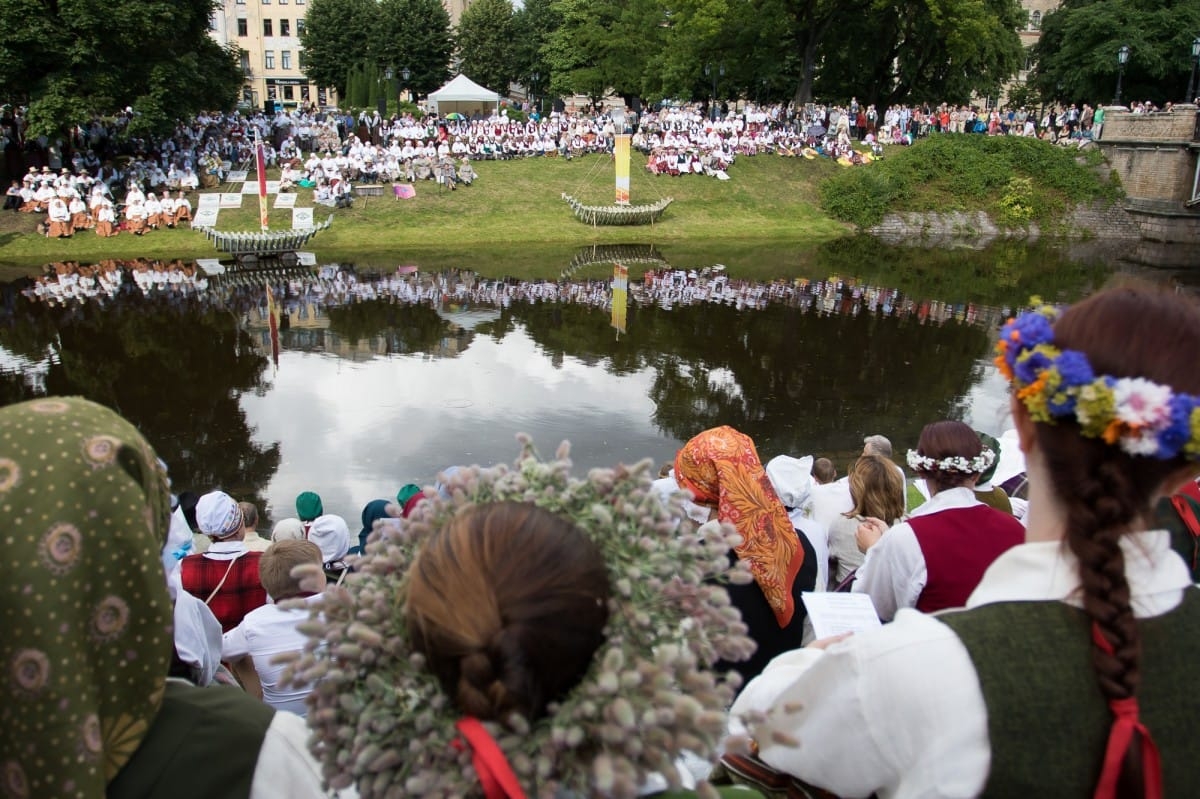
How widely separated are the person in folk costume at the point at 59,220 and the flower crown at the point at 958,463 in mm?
23627

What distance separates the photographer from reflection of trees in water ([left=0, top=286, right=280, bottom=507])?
9.20 meters

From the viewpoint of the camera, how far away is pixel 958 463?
289 centimetres

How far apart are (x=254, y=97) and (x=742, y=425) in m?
68.4

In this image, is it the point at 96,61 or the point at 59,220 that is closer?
the point at 59,220

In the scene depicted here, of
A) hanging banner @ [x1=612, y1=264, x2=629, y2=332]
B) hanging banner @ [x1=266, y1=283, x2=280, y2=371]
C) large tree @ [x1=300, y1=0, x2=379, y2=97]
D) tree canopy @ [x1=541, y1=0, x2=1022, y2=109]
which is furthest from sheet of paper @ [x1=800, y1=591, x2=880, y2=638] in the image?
large tree @ [x1=300, y1=0, x2=379, y2=97]

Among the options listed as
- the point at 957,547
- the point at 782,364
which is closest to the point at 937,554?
the point at 957,547

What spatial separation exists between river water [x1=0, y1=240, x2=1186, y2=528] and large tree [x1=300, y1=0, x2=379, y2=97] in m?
42.2

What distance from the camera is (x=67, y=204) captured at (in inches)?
858

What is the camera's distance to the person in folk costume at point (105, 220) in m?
21.9

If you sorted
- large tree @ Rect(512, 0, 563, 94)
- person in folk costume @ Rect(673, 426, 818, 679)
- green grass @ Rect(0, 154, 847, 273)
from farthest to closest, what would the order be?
large tree @ Rect(512, 0, 563, 94) → green grass @ Rect(0, 154, 847, 273) → person in folk costume @ Rect(673, 426, 818, 679)

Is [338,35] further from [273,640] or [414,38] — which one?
[273,640]

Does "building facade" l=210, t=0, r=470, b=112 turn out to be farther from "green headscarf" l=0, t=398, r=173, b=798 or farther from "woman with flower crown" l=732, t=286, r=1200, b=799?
"woman with flower crown" l=732, t=286, r=1200, b=799

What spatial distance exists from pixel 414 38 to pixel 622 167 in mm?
36230

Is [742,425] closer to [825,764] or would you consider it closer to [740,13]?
[825,764]
